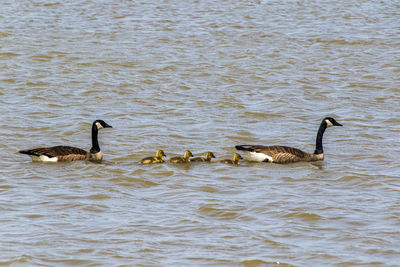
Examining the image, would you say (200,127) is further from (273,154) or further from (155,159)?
(155,159)

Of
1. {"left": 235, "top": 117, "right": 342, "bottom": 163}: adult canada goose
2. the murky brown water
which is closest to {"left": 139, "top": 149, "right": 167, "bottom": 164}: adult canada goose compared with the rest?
the murky brown water

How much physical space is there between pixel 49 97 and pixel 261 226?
9.96m

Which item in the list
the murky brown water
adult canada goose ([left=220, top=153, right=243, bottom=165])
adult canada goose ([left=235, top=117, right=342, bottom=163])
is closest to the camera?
the murky brown water

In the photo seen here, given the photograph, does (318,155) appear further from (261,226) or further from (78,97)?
(78,97)

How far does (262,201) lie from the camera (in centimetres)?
1175

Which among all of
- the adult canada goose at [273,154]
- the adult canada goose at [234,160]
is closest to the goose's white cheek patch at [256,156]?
the adult canada goose at [273,154]

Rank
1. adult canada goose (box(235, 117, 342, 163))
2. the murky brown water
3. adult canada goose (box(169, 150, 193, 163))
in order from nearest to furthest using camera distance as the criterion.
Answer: the murky brown water → adult canada goose (box(169, 150, 193, 163)) → adult canada goose (box(235, 117, 342, 163))

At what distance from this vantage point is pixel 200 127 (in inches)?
664

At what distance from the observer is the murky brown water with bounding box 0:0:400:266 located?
32.4 ft

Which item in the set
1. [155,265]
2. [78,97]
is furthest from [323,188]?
[78,97]

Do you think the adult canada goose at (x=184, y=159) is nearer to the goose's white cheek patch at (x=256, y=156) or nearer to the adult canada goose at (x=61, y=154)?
the goose's white cheek patch at (x=256, y=156)

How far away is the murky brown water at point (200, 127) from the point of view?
988cm

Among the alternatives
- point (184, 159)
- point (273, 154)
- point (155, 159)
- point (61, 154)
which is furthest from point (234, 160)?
point (61, 154)

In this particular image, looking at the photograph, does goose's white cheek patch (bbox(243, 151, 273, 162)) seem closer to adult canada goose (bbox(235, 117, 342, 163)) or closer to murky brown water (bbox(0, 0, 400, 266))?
adult canada goose (bbox(235, 117, 342, 163))
